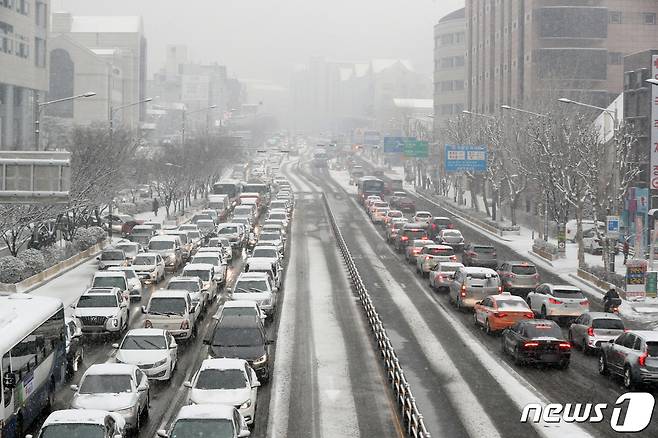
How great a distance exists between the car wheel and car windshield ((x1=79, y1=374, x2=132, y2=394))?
42.6 feet

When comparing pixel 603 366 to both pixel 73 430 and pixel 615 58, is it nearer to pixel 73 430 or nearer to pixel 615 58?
pixel 73 430

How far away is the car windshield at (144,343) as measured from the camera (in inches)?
985

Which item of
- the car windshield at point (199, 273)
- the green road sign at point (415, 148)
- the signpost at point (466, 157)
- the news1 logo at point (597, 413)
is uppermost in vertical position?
the green road sign at point (415, 148)

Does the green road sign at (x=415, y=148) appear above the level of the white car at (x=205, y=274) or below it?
above

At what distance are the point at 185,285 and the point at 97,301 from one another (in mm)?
4406

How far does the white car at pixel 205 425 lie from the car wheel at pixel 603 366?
12.6 metres

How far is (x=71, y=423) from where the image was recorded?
54.1 ft

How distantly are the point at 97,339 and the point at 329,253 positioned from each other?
2726 centimetres

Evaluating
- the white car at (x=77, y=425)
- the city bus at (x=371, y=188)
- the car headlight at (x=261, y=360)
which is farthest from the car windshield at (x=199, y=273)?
the city bus at (x=371, y=188)

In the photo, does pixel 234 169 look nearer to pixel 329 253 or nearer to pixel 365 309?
pixel 329 253

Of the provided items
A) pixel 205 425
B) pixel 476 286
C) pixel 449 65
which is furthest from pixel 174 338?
pixel 449 65

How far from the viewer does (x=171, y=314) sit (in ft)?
100

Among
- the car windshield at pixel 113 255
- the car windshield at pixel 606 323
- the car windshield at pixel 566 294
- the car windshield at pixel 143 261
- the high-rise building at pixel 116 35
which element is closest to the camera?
the car windshield at pixel 606 323

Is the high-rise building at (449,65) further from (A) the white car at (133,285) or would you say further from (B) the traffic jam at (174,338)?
(A) the white car at (133,285)
